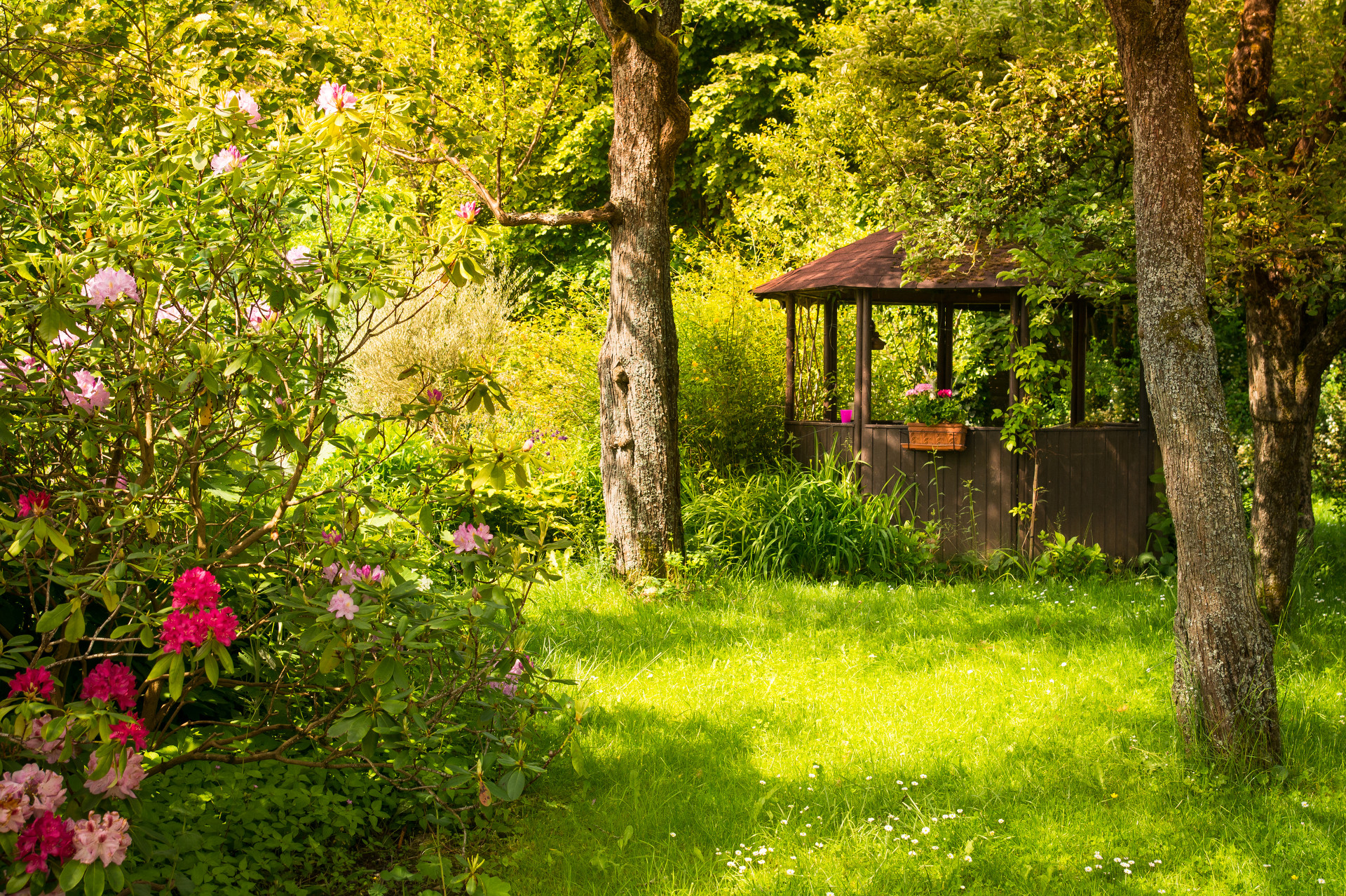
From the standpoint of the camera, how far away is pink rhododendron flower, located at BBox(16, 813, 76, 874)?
204cm

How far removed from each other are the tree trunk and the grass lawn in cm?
33

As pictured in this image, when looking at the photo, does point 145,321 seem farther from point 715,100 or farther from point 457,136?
point 715,100

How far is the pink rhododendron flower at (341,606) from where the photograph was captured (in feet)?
8.33

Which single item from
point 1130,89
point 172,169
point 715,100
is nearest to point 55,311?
point 172,169

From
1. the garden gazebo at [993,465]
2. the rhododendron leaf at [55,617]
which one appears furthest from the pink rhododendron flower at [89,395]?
the garden gazebo at [993,465]

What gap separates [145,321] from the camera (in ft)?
8.50

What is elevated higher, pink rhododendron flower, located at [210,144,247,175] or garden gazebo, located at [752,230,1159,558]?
pink rhododendron flower, located at [210,144,247,175]

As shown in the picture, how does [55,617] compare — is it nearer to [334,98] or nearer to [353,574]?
[353,574]

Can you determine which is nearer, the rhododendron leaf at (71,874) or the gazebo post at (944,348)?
the rhododendron leaf at (71,874)

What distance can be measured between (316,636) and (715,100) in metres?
17.6

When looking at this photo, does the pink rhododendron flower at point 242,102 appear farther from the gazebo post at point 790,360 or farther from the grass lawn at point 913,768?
the gazebo post at point 790,360

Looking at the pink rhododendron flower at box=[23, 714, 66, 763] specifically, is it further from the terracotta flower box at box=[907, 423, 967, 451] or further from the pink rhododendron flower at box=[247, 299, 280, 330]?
the terracotta flower box at box=[907, 423, 967, 451]

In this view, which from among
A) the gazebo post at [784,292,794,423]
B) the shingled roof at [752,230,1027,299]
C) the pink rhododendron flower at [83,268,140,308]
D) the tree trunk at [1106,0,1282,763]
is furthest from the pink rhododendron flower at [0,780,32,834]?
the gazebo post at [784,292,794,423]

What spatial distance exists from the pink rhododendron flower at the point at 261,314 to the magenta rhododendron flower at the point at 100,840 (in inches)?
50.4
